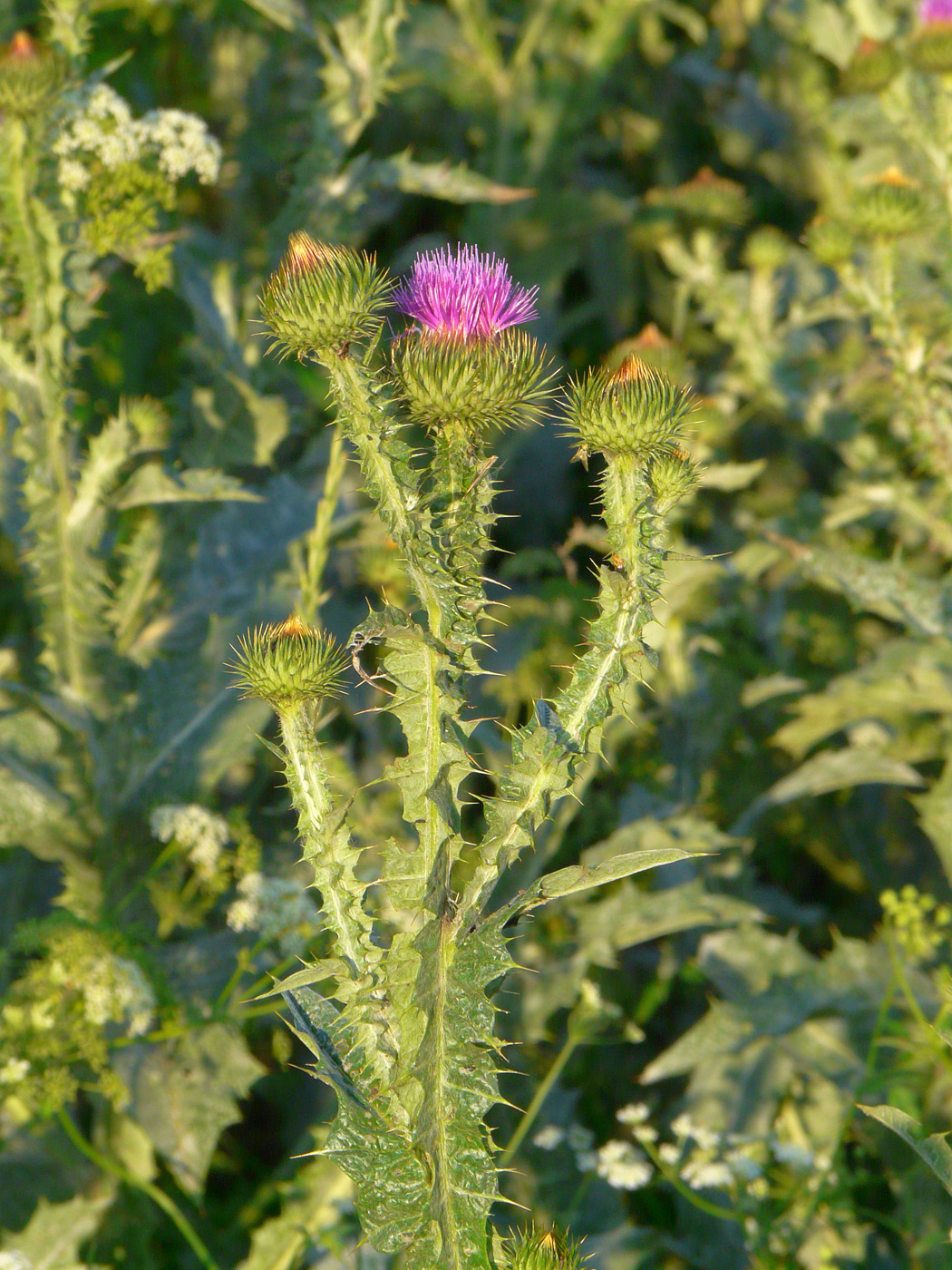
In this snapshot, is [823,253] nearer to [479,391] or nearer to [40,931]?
[479,391]

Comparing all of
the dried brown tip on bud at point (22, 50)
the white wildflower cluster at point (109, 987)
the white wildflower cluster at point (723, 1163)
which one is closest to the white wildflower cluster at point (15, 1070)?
the white wildflower cluster at point (109, 987)

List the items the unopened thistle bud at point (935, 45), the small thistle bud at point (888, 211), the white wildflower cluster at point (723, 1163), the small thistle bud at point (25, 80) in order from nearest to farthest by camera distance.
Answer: the small thistle bud at point (25, 80) → the white wildflower cluster at point (723, 1163) → the small thistle bud at point (888, 211) → the unopened thistle bud at point (935, 45)

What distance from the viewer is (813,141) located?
4855mm

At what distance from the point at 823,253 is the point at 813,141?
5.91 feet

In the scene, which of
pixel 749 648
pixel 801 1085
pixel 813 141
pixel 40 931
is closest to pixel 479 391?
pixel 40 931

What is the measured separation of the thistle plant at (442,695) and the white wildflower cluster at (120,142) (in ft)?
4.13

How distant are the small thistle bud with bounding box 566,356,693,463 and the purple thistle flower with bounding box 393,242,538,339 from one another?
0.17 metres

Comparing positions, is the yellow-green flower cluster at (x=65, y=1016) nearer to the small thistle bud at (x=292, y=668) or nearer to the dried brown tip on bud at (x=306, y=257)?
the small thistle bud at (x=292, y=668)

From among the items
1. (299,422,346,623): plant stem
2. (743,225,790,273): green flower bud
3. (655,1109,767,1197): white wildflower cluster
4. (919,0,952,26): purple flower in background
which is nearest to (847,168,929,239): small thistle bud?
(919,0,952,26): purple flower in background

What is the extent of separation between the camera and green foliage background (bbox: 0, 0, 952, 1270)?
2.71m

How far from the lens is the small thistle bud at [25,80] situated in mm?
2389

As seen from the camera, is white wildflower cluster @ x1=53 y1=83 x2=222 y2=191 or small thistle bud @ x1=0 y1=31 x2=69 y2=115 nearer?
small thistle bud @ x1=0 y1=31 x2=69 y2=115

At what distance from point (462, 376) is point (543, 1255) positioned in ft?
3.76

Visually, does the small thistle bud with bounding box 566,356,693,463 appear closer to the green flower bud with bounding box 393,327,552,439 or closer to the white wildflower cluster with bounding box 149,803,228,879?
the green flower bud with bounding box 393,327,552,439
